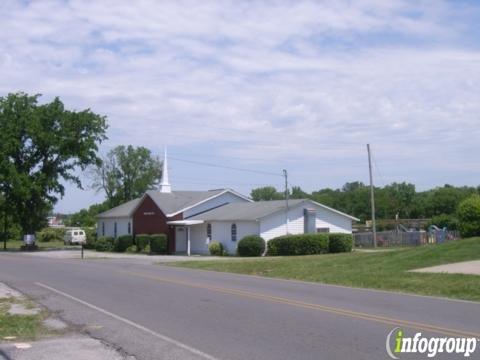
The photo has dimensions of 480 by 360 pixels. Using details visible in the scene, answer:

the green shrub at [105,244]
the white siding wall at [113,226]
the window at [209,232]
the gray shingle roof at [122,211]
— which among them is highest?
the gray shingle roof at [122,211]

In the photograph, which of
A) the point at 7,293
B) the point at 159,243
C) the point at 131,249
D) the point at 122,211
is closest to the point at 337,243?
the point at 159,243

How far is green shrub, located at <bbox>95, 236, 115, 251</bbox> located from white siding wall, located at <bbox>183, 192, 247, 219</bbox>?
11.2m

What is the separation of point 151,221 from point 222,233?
9654mm

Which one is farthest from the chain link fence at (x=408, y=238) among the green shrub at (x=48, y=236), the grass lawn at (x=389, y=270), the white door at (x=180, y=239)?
the green shrub at (x=48, y=236)

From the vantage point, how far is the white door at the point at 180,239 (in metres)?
54.1

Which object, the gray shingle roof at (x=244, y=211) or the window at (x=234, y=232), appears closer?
the gray shingle roof at (x=244, y=211)

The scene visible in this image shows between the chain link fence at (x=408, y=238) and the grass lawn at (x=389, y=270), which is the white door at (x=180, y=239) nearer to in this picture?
the chain link fence at (x=408, y=238)

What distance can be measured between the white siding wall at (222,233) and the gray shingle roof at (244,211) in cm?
44

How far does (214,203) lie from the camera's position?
5600 centimetres

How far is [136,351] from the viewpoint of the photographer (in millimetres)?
10031

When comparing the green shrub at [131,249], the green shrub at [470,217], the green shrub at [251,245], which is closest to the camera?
the green shrub at [470,217]

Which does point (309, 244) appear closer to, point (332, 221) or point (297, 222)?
point (297, 222)

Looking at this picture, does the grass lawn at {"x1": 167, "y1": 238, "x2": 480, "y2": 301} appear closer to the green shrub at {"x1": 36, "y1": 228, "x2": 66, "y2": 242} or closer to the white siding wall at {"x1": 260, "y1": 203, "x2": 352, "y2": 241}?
the white siding wall at {"x1": 260, "y1": 203, "x2": 352, "y2": 241}

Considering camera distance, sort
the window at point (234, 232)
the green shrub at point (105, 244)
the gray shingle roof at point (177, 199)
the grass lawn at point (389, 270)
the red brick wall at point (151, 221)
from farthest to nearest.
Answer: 1. the green shrub at point (105, 244)
2. the gray shingle roof at point (177, 199)
3. the red brick wall at point (151, 221)
4. the window at point (234, 232)
5. the grass lawn at point (389, 270)
